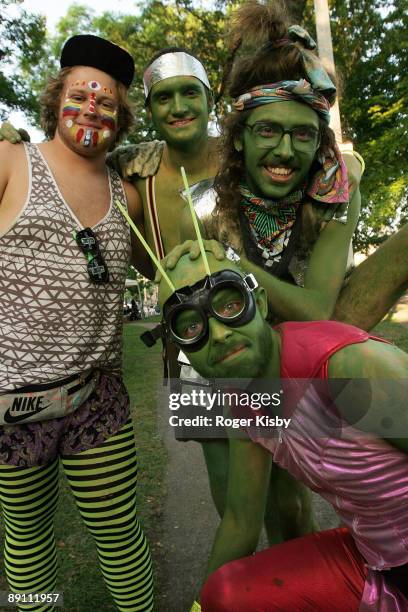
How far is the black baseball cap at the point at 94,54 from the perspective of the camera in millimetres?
1844

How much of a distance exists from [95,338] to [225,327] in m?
0.78

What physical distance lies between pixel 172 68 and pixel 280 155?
720mm

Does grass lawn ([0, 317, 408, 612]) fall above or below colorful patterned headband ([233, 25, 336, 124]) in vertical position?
below

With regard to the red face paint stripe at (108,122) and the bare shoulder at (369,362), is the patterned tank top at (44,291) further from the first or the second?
the bare shoulder at (369,362)

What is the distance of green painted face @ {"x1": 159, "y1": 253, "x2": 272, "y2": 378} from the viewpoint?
3.95 ft

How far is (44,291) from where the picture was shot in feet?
5.64

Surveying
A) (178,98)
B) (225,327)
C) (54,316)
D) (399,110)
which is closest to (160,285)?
(225,327)

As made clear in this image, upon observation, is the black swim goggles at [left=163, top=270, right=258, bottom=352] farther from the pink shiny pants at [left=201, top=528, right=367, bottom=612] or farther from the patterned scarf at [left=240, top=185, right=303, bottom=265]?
the pink shiny pants at [left=201, top=528, right=367, bottom=612]

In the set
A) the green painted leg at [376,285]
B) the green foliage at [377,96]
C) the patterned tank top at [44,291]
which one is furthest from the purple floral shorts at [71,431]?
the green foliage at [377,96]

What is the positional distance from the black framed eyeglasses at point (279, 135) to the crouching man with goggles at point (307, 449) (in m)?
0.49

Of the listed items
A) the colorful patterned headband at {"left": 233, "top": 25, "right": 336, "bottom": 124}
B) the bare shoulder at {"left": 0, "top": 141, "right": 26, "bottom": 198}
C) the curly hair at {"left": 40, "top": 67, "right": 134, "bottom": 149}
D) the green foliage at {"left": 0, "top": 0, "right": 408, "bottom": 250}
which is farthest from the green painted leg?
the green foliage at {"left": 0, "top": 0, "right": 408, "bottom": 250}

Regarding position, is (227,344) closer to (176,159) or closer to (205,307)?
(205,307)

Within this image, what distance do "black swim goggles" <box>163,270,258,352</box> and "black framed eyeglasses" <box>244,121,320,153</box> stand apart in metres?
0.53

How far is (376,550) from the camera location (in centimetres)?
138
